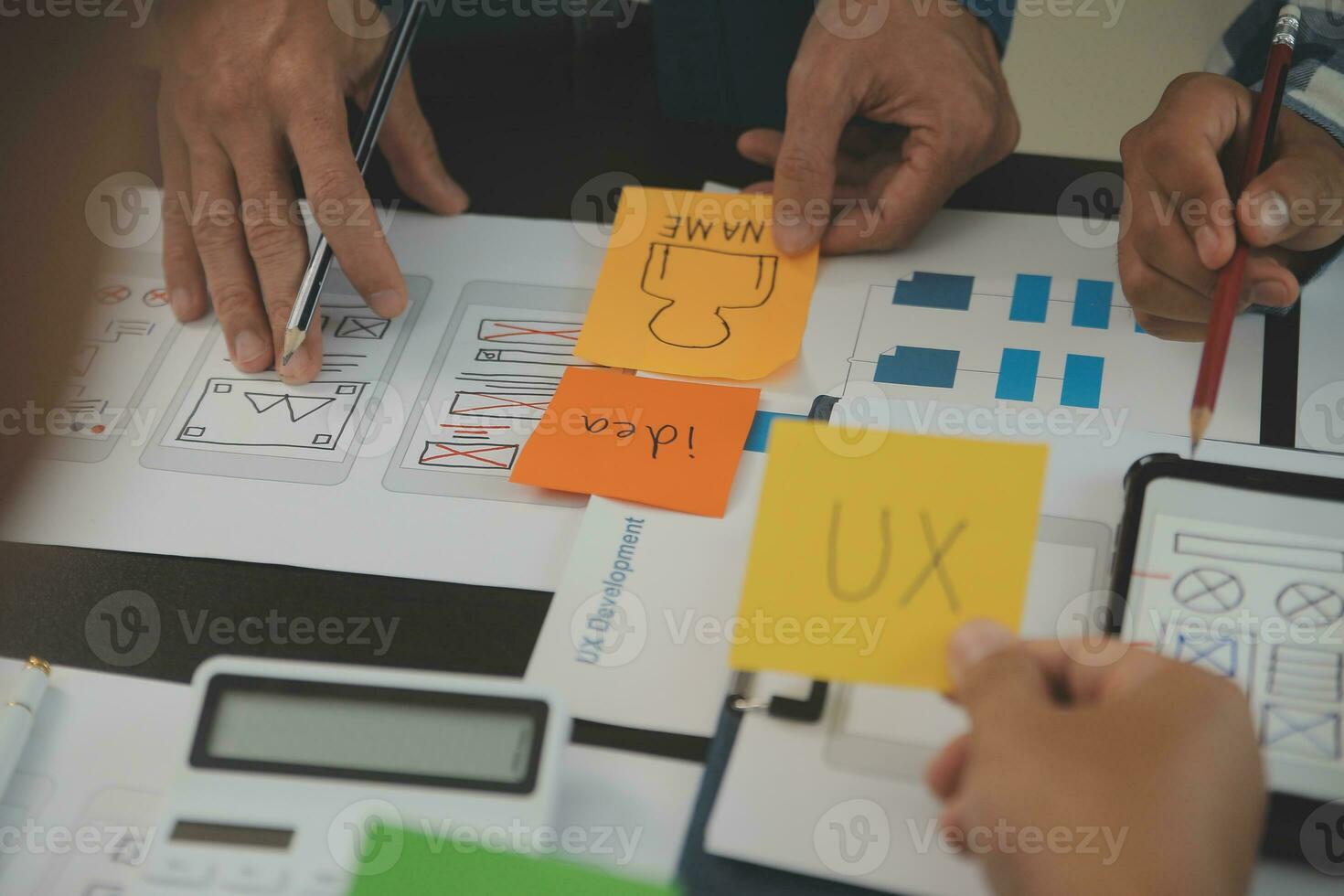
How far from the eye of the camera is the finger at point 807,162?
779mm

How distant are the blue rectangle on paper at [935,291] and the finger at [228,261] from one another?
1.52 ft

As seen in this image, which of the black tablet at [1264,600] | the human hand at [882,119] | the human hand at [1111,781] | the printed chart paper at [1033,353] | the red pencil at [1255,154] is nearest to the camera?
the human hand at [1111,781]

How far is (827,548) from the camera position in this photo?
1.59ft

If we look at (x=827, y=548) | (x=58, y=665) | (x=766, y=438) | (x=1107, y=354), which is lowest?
(x=58, y=665)

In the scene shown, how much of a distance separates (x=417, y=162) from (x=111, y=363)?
0.94 feet

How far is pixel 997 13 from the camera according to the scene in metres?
0.90

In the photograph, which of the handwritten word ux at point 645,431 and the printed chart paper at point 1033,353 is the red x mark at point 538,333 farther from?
the printed chart paper at point 1033,353

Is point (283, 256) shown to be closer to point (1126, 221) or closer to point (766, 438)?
point (766, 438)

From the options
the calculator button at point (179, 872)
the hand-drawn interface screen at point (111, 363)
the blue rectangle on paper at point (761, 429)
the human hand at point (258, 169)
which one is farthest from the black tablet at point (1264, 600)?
the hand-drawn interface screen at point (111, 363)

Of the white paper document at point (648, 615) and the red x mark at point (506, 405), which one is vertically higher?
→ the red x mark at point (506, 405)

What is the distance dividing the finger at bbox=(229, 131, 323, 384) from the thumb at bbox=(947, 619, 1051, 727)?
1.71 feet

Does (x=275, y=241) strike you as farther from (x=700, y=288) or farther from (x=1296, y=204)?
(x=1296, y=204)

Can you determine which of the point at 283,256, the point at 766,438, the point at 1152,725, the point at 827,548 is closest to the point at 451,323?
the point at 283,256

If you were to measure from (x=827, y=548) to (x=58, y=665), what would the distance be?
17.5 inches
